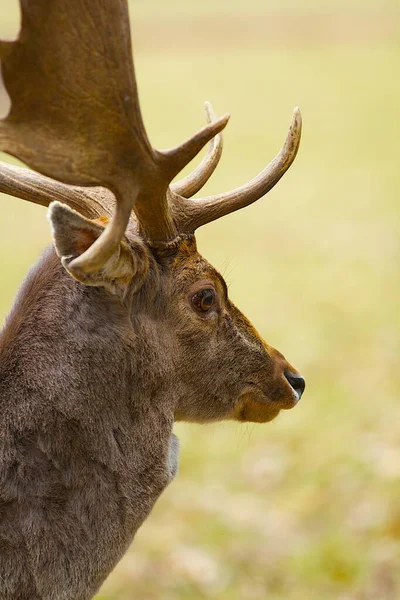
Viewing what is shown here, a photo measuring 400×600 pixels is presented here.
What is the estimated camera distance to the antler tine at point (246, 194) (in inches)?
141

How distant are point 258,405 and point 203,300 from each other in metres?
0.57

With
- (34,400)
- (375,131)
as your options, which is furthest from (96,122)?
(375,131)

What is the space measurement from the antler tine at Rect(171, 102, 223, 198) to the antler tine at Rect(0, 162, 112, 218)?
37 centimetres

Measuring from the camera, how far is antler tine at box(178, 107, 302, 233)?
3576mm

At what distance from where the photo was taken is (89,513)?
3248 mm

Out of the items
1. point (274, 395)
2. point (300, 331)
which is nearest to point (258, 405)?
point (274, 395)

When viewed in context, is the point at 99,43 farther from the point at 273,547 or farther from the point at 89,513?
the point at 273,547

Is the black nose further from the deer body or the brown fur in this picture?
the deer body

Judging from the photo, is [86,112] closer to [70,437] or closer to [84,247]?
[84,247]

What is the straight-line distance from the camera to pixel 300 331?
11070 mm

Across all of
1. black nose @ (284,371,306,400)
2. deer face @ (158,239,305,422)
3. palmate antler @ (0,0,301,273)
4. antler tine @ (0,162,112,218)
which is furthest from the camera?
black nose @ (284,371,306,400)

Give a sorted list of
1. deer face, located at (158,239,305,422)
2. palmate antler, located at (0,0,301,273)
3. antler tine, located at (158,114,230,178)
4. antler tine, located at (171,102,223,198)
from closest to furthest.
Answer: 1. palmate antler, located at (0,0,301,273)
2. antler tine, located at (158,114,230,178)
3. deer face, located at (158,239,305,422)
4. antler tine, located at (171,102,223,198)

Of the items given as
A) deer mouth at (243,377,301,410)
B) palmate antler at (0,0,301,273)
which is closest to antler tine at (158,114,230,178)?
palmate antler at (0,0,301,273)

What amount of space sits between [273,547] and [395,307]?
556cm
